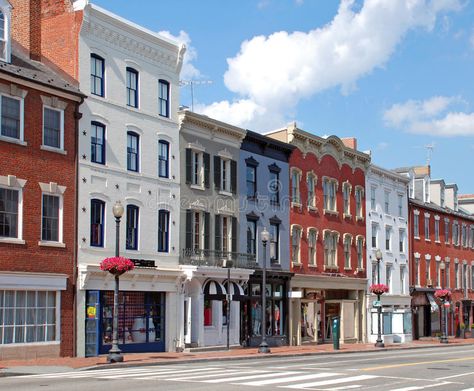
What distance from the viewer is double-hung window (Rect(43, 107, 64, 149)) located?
99.6 ft

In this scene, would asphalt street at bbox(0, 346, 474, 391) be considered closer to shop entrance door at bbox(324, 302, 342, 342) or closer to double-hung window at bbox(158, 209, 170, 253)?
double-hung window at bbox(158, 209, 170, 253)

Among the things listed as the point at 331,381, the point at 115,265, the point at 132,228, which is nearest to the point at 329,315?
the point at 132,228

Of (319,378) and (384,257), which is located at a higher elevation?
(384,257)

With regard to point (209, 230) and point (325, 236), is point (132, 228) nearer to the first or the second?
point (209, 230)

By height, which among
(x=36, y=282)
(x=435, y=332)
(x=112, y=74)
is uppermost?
(x=112, y=74)

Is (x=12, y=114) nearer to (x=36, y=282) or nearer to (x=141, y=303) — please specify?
(x=36, y=282)

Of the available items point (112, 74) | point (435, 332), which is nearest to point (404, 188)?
point (435, 332)

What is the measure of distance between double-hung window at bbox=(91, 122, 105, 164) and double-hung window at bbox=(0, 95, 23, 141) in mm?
4022

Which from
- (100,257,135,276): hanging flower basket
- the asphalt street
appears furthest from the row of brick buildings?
the asphalt street

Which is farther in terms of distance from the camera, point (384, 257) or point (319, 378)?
point (384, 257)

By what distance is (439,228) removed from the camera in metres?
66.4

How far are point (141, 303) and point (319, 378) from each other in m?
15.1

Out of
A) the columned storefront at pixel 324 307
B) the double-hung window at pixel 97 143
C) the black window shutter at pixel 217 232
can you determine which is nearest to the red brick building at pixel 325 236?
the columned storefront at pixel 324 307

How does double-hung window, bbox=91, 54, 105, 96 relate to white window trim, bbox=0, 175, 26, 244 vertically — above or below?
above
